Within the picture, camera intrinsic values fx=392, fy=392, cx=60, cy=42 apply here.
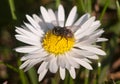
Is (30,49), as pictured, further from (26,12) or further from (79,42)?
(26,12)

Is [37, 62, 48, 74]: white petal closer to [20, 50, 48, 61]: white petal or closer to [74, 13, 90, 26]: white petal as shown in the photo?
[20, 50, 48, 61]: white petal

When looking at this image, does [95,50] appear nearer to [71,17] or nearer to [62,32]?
[62,32]

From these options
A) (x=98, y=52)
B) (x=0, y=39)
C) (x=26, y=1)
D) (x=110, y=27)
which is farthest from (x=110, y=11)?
(x=98, y=52)

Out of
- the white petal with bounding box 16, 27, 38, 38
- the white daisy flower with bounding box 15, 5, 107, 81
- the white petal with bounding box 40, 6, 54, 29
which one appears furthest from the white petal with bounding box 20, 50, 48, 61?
the white petal with bounding box 40, 6, 54, 29

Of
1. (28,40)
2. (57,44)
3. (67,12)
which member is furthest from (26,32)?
(67,12)

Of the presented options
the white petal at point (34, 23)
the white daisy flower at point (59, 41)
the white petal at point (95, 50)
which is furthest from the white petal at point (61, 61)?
the white petal at point (34, 23)

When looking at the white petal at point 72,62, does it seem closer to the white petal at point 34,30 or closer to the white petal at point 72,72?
the white petal at point 72,72

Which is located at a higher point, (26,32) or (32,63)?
(26,32)

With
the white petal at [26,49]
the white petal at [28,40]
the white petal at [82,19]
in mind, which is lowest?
the white petal at [26,49]

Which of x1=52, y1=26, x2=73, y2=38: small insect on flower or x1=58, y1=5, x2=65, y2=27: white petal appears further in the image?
x1=58, y1=5, x2=65, y2=27: white petal
